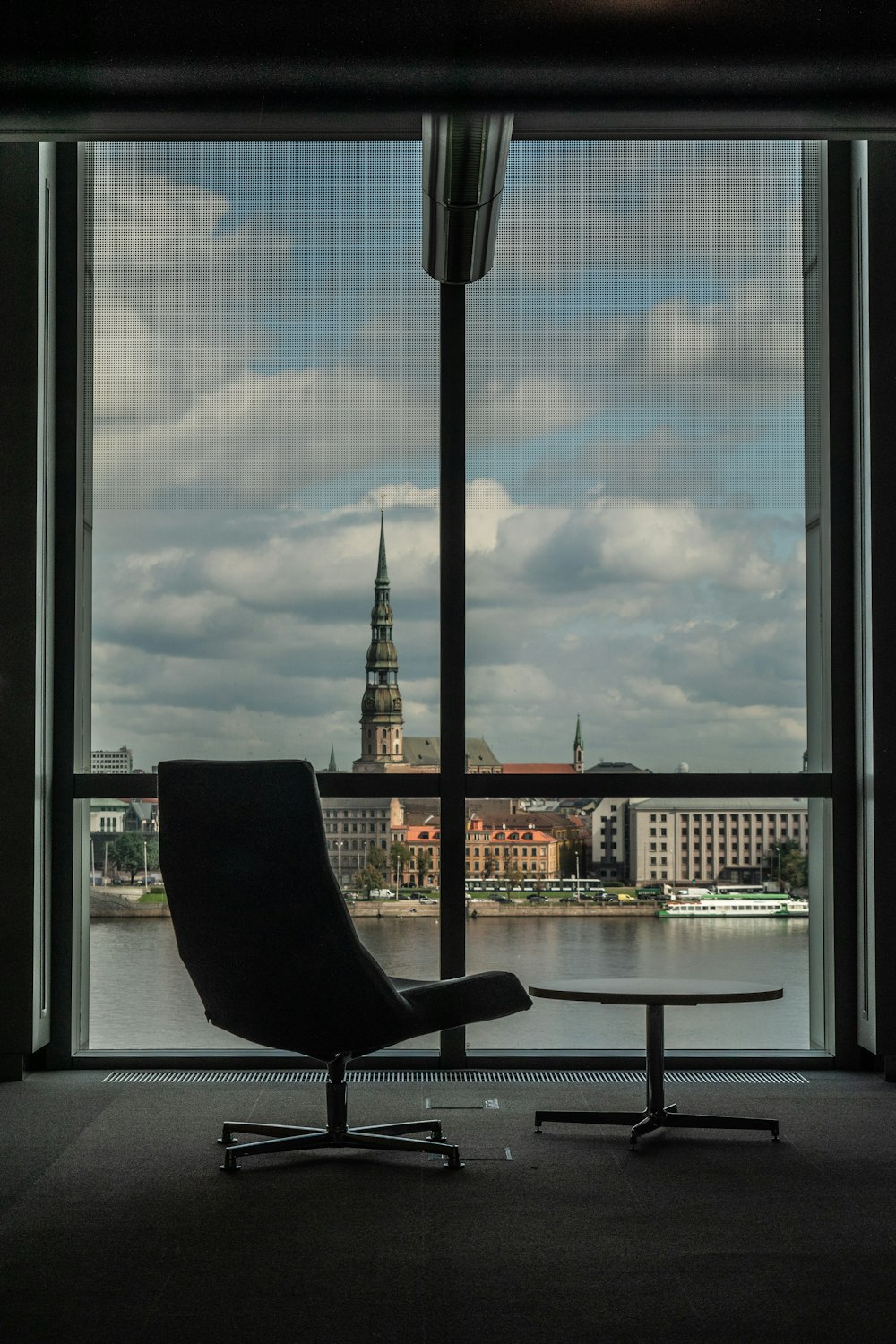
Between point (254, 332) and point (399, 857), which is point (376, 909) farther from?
point (254, 332)

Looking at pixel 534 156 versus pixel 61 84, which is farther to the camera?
pixel 534 156

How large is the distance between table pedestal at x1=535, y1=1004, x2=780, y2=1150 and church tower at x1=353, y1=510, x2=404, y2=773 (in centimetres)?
143

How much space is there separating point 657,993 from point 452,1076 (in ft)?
3.92

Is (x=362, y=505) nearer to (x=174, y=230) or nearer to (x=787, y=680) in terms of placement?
(x=174, y=230)

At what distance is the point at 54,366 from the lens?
468cm

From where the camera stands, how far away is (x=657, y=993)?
3559 mm

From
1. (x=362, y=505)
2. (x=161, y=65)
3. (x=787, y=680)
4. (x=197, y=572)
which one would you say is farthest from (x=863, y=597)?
(x=161, y=65)

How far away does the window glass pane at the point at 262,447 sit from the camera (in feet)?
15.6

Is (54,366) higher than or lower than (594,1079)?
higher

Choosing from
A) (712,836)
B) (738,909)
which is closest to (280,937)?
(712,836)

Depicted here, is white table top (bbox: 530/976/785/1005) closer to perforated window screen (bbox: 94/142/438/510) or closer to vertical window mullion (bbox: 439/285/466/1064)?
vertical window mullion (bbox: 439/285/466/1064)

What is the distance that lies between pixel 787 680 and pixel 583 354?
142 centimetres

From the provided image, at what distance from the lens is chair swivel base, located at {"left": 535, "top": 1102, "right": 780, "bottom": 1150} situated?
361cm

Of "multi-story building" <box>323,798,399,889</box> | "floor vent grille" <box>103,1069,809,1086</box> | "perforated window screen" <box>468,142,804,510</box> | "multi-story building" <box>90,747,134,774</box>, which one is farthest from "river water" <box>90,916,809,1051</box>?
"perforated window screen" <box>468,142,804,510</box>
